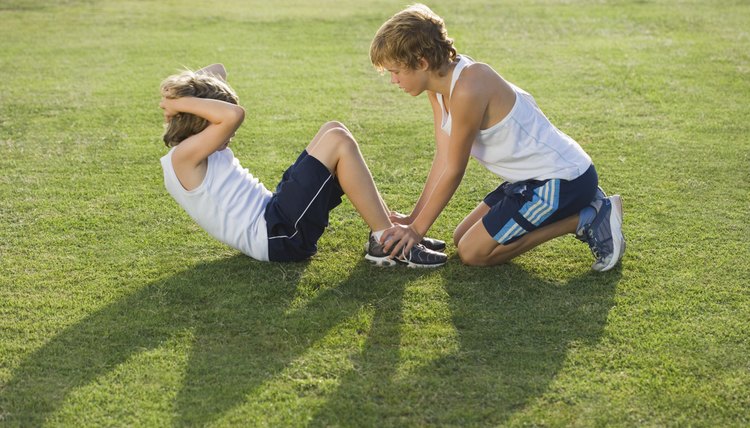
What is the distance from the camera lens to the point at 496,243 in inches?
144

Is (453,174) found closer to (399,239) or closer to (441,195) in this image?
(441,195)

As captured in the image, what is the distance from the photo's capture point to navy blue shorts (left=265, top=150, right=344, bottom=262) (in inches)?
144

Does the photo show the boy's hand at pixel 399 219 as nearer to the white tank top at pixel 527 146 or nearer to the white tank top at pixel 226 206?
the white tank top at pixel 527 146

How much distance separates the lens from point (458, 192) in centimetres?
470

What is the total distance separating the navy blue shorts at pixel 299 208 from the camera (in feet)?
12.0

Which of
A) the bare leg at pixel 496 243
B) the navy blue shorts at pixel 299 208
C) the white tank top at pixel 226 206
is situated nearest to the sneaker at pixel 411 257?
the bare leg at pixel 496 243

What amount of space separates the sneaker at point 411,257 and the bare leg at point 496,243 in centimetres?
11

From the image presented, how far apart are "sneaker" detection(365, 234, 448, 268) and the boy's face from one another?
0.64 m

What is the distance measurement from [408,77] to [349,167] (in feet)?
1.44

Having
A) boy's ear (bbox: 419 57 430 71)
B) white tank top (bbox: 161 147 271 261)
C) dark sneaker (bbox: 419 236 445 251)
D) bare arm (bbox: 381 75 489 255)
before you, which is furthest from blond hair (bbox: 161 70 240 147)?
dark sneaker (bbox: 419 236 445 251)

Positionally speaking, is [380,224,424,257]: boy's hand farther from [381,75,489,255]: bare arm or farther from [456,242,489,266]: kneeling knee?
[456,242,489,266]: kneeling knee

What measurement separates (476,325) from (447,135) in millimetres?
1065

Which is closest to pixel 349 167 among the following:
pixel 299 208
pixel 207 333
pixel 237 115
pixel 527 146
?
pixel 299 208

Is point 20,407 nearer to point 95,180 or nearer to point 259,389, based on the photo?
point 259,389
